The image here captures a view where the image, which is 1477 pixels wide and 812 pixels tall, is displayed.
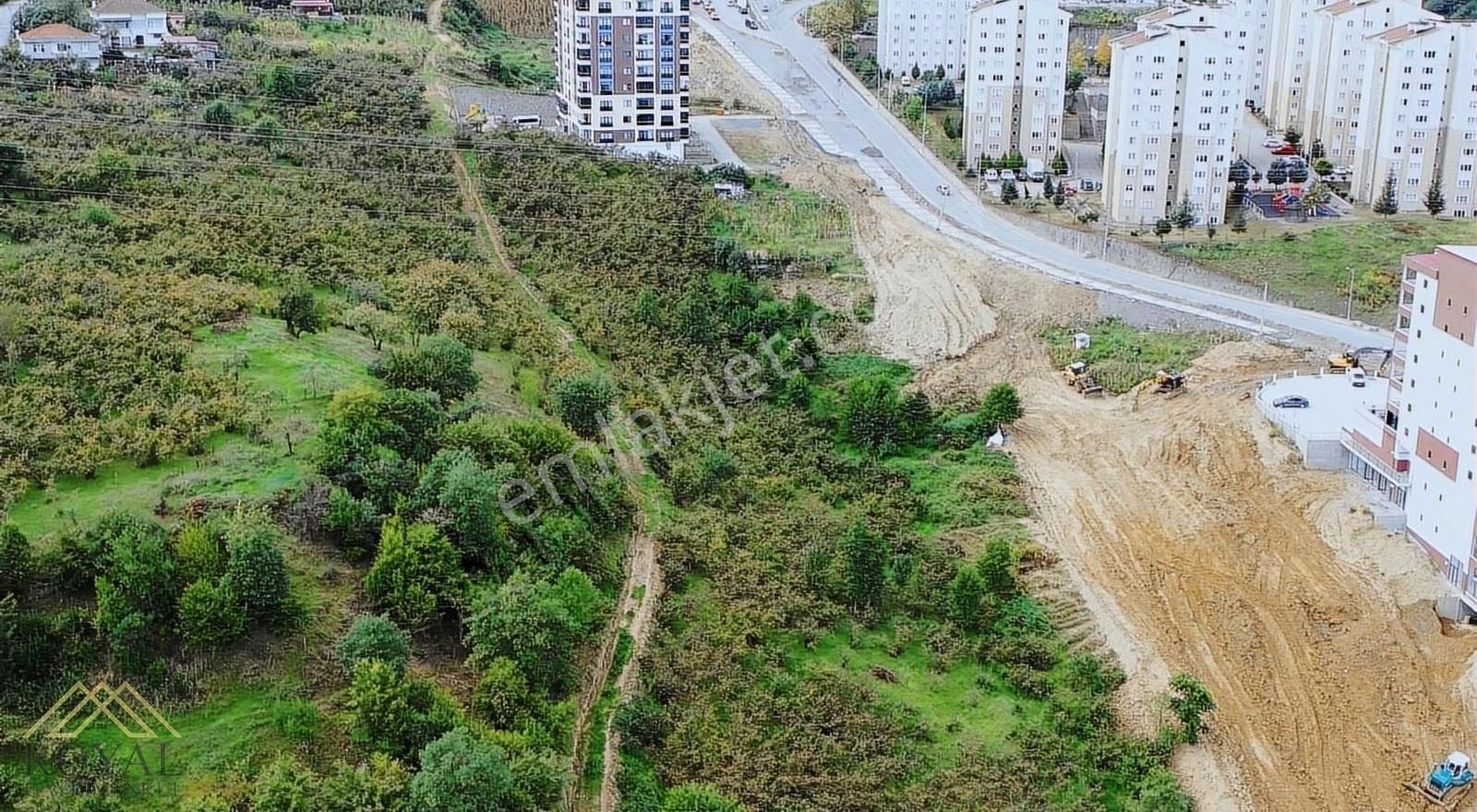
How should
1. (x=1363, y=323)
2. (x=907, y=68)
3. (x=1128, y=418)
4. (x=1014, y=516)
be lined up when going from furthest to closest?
(x=907, y=68), (x=1363, y=323), (x=1128, y=418), (x=1014, y=516)

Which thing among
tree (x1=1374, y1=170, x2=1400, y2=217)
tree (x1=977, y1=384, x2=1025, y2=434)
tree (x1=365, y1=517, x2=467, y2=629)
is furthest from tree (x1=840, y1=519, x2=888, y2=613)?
tree (x1=1374, y1=170, x2=1400, y2=217)

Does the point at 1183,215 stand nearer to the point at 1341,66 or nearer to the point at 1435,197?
the point at 1435,197

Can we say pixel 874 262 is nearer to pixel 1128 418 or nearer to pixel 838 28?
pixel 1128 418

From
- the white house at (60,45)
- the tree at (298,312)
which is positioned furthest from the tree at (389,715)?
the white house at (60,45)

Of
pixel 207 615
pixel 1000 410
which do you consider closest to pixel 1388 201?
pixel 1000 410

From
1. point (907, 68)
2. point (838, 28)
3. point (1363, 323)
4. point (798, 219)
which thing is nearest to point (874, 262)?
Answer: point (798, 219)

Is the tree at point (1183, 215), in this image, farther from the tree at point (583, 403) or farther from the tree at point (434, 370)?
the tree at point (434, 370)
